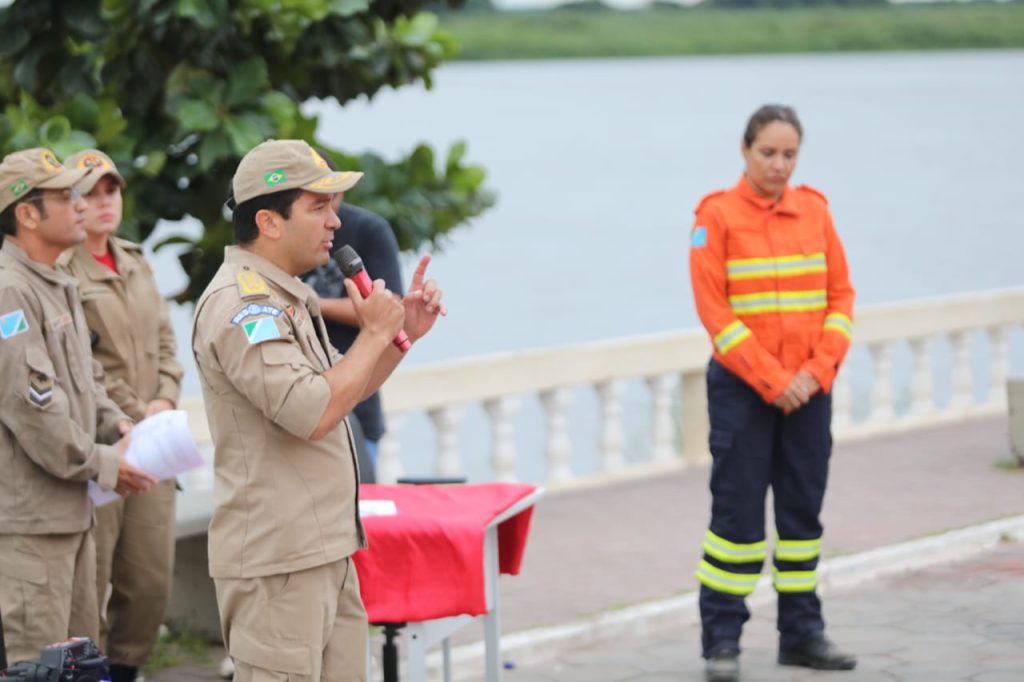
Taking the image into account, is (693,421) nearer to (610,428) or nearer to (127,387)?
(610,428)

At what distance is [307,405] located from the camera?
4305 mm

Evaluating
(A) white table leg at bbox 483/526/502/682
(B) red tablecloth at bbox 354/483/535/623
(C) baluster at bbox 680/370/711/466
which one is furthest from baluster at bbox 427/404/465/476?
(B) red tablecloth at bbox 354/483/535/623

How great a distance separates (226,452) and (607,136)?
2604cm

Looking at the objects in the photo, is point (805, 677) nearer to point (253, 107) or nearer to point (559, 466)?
point (253, 107)

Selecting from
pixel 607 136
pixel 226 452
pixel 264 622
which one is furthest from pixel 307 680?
pixel 607 136

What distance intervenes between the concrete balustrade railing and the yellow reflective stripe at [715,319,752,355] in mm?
3346

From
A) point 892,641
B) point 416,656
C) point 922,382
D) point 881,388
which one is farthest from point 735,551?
point 922,382

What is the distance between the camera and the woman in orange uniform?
634 cm

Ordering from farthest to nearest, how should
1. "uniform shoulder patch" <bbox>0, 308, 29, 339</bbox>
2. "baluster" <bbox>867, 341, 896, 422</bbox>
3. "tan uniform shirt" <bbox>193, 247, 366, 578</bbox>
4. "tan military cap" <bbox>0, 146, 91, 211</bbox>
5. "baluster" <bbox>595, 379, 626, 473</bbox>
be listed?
"baluster" <bbox>867, 341, 896, 422</bbox>
"baluster" <bbox>595, 379, 626, 473</bbox>
"tan military cap" <bbox>0, 146, 91, 211</bbox>
"uniform shoulder patch" <bbox>0, 308, 29, 339</bbox>
"tan uniform shirt" <bbox>193, 247, 366, 578</bbox>

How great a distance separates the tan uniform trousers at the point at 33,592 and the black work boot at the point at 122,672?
37.4 inches

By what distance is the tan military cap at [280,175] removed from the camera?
14.6 ft

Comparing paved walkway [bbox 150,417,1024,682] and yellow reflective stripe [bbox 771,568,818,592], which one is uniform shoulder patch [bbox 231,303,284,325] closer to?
paved walkway [bbox 150,417,1024,682]

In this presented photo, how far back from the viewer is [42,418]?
5.35 meters

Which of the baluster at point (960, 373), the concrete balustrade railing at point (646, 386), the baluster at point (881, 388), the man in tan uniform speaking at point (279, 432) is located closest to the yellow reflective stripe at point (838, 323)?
the man in tan uniform speaking at point (279, 432)
